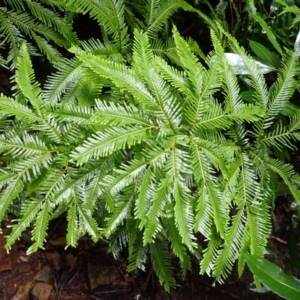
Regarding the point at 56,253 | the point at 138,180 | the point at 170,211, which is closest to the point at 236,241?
the point at 170,211

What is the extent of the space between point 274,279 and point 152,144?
21.8 inches

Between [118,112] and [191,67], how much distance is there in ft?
0.73

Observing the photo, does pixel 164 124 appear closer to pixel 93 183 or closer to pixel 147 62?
pixel 147 62

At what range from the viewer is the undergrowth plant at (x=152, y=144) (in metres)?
0.95

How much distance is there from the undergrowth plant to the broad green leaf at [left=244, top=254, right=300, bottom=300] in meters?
0.04

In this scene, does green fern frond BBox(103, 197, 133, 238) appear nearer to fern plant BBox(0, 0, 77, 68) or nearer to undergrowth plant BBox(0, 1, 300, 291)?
undergrowth plant BBox(0, 1, 300, 291)

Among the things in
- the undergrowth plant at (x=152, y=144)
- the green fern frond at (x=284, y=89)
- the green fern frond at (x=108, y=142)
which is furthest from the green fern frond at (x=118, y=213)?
the green fern frond at (x=284, y=89)

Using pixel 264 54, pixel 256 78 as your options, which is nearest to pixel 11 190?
pixel 256 78

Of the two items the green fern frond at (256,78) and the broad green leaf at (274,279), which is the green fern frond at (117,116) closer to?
the green fern frond at (256,78)

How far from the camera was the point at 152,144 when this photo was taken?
3.17 ft

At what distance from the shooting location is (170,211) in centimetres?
110

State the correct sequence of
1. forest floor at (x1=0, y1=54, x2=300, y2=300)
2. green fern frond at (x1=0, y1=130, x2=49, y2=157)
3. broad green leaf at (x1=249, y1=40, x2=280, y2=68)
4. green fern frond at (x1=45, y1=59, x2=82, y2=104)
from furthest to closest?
forest floor at (x1=0, y1=54, x2=300, y2=300), broad green leaf at (x1=249, y1=40, x2=280, y2=68), green fern frond at (x1=45, y1=59, x2=82, y2=104), green fern frond at (x1=0, y1=130, x2=49, y2=157)

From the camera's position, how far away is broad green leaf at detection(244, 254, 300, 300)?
1070 mm

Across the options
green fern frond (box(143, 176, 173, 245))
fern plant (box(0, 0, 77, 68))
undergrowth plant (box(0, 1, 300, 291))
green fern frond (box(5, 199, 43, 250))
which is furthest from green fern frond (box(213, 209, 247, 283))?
fern plant (box(0, 0, 77, 68))
